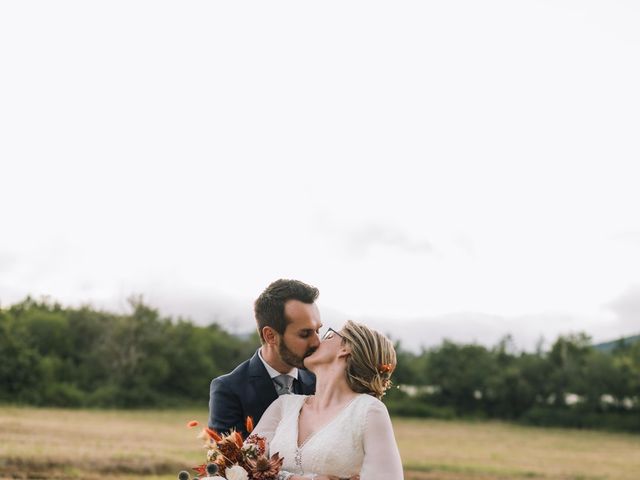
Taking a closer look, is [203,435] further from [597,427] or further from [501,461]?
[597,427]

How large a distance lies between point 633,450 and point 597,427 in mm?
19245

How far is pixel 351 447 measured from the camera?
4.35m

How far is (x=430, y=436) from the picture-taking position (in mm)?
44938

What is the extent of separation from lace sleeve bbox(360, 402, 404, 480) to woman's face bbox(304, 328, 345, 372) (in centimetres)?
41

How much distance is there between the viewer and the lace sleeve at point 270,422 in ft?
15.6

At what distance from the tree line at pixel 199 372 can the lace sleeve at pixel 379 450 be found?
55.4 metres

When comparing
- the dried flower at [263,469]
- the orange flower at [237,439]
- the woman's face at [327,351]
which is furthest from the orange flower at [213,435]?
the woman's face at [327,351]

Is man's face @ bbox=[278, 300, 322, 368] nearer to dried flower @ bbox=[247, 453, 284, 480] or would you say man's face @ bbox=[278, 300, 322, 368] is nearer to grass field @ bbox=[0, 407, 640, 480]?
dried flower @ bbox=[247, 453, 284, 480]

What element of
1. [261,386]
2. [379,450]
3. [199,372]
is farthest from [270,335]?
[199,372]

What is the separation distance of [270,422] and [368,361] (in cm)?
76

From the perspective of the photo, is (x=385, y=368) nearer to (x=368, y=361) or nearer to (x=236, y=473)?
(x=368, y=361)

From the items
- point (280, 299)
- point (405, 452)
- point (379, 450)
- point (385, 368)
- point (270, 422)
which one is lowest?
point (405, 452)

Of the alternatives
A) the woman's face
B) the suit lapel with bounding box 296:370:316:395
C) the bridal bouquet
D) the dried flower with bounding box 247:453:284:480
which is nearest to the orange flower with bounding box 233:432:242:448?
the bridal bouquet

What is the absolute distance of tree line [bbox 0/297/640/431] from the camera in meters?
59.1
